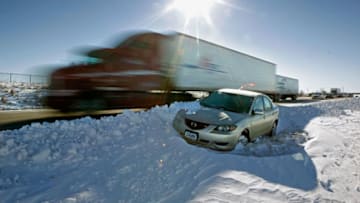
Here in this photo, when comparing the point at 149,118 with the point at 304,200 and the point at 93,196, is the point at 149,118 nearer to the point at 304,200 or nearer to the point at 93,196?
the point at 93,196

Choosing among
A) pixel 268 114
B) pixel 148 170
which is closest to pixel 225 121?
pixel 148 170

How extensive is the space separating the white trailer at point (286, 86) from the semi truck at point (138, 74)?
18.8m

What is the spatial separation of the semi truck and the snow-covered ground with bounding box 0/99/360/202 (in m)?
4.04

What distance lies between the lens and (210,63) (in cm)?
1741

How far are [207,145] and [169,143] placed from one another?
97 cm

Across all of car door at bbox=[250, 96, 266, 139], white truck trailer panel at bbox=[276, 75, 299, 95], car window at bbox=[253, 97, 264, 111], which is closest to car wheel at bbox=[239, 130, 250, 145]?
car door at bbox=[250, 96, 266, 139]

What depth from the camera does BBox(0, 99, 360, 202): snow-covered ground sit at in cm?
326

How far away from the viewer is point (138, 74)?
11.1m

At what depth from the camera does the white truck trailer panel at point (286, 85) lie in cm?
3344

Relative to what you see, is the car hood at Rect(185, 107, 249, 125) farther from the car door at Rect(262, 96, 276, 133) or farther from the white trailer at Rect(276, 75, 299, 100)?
the white trailer at Rect(276, 75, 299, 100)

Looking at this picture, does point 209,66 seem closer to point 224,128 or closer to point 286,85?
point 224,128

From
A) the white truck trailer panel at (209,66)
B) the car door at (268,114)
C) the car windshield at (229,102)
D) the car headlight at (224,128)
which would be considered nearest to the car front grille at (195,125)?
the car headlight at (224,128)

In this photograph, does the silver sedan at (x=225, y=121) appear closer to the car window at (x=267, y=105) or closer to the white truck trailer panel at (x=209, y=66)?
the car window at (x=267, y=105)

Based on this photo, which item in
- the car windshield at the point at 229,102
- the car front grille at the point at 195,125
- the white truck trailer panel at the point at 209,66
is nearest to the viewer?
the car front grille at the point at 195,125
